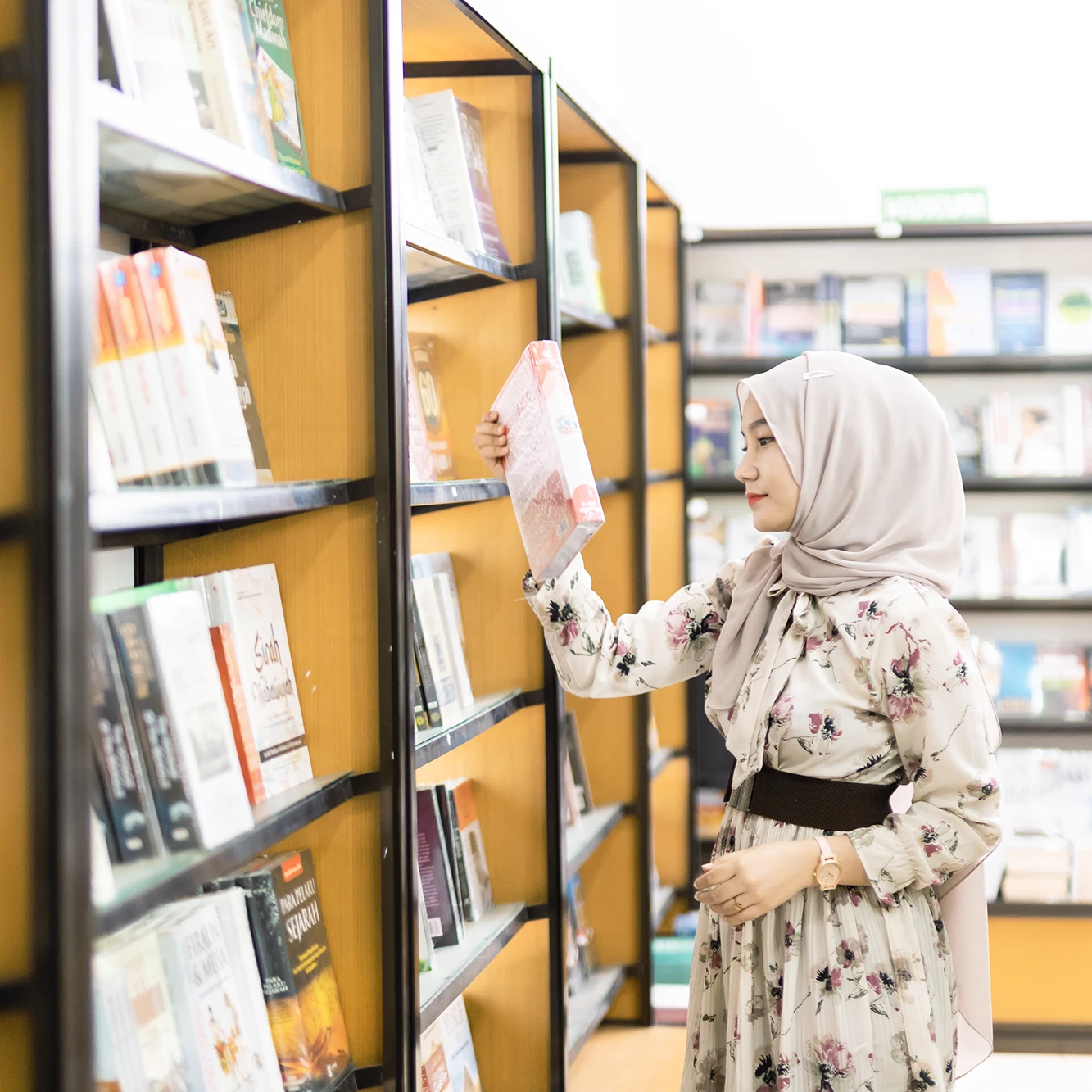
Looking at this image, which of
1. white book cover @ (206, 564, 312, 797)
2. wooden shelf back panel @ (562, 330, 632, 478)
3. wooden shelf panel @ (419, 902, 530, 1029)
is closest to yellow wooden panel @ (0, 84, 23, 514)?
white book cover @ (206, 564, 312, 797)

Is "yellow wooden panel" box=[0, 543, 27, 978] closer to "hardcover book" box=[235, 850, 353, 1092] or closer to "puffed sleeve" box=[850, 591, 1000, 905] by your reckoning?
"hardcover book" box=[235, 850, 353, 1092]

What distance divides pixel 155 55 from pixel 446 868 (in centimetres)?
131

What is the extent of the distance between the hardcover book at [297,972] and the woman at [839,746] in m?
0.56

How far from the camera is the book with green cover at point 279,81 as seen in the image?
4.45 feet

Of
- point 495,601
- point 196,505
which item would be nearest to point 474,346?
point 495,601

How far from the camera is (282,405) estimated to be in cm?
143

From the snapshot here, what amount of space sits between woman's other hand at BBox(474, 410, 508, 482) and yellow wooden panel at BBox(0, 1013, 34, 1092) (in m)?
1.08

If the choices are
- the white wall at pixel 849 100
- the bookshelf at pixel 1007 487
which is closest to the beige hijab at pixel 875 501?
the bookshelf at pixel 1007 487

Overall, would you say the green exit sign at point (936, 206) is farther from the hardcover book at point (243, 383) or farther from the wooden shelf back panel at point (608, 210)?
the hardcover book at point (243, 383)

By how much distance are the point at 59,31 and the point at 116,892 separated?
70 centimetres

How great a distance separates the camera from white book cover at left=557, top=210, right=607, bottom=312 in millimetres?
2656

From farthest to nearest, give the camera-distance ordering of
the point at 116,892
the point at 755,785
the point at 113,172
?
the point at 755,785, the point at 113,172, the point at 116,892

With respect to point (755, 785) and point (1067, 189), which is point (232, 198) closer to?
point (755, 785)

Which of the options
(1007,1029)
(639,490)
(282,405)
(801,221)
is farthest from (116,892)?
(801,221)
